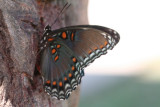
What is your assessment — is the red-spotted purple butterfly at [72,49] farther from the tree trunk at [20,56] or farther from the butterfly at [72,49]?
the tree trunk at [20,56]

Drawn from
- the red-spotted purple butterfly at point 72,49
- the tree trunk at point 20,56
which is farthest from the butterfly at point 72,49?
the tree trunk at point 20,56

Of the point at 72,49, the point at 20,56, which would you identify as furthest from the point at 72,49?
the point at 20,56

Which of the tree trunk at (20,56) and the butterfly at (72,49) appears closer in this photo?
the tree trunk at (20,56)

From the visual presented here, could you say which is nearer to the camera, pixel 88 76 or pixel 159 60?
pixel 88 76

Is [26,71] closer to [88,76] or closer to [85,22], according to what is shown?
[85,22]

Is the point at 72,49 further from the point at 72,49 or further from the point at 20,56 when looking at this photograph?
the point at 20,56

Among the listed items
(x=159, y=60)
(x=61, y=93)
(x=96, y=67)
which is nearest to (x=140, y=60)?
(x=159, y=60)

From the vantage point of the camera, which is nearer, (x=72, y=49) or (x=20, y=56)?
(x=20, y=56)
